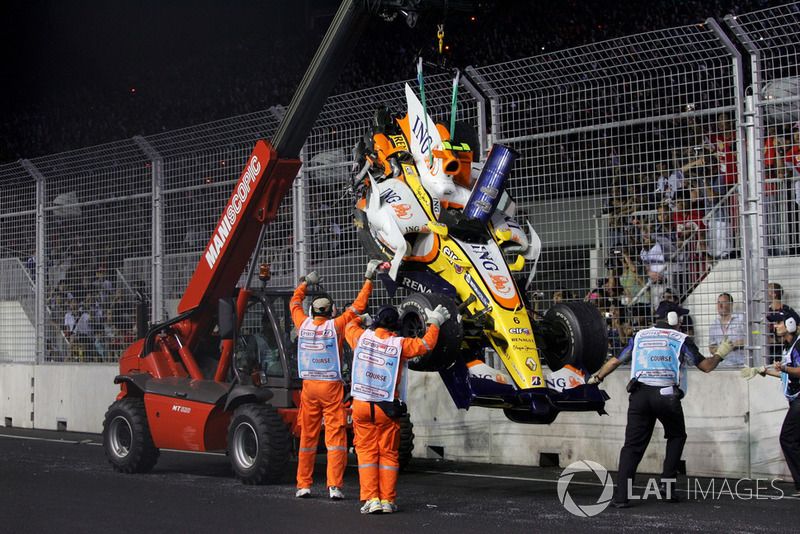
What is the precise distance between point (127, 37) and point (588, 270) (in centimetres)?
1937

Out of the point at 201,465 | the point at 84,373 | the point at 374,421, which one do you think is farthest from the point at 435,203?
the point at 84,373

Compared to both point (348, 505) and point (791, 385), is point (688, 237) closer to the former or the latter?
point (791, 385)

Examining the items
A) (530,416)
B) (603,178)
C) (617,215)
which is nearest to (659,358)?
(530,416)

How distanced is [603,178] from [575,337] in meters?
3.05

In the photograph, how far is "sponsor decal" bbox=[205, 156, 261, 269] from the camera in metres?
11.4

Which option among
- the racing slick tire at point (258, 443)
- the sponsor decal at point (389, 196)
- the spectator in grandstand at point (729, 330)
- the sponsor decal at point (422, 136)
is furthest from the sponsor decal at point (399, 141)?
the spectator in grandstand at point (729, 330)

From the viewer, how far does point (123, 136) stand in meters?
28.8

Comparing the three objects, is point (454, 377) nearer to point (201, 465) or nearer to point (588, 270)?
point (588, 270)

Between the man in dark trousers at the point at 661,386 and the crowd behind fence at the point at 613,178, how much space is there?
1.86m

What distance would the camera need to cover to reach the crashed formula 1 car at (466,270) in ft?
30.0

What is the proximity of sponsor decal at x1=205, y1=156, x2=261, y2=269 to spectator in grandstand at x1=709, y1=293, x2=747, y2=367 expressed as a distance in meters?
4.87

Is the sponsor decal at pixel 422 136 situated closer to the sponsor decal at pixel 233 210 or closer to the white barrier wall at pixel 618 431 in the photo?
the sponsor decal at pixel 233 210

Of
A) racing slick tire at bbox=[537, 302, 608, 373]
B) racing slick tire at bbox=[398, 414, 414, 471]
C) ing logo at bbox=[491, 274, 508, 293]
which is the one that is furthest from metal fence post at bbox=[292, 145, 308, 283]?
racing slick tire at bbox=[537, 302, 608, 373]

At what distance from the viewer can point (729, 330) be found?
1098cm
